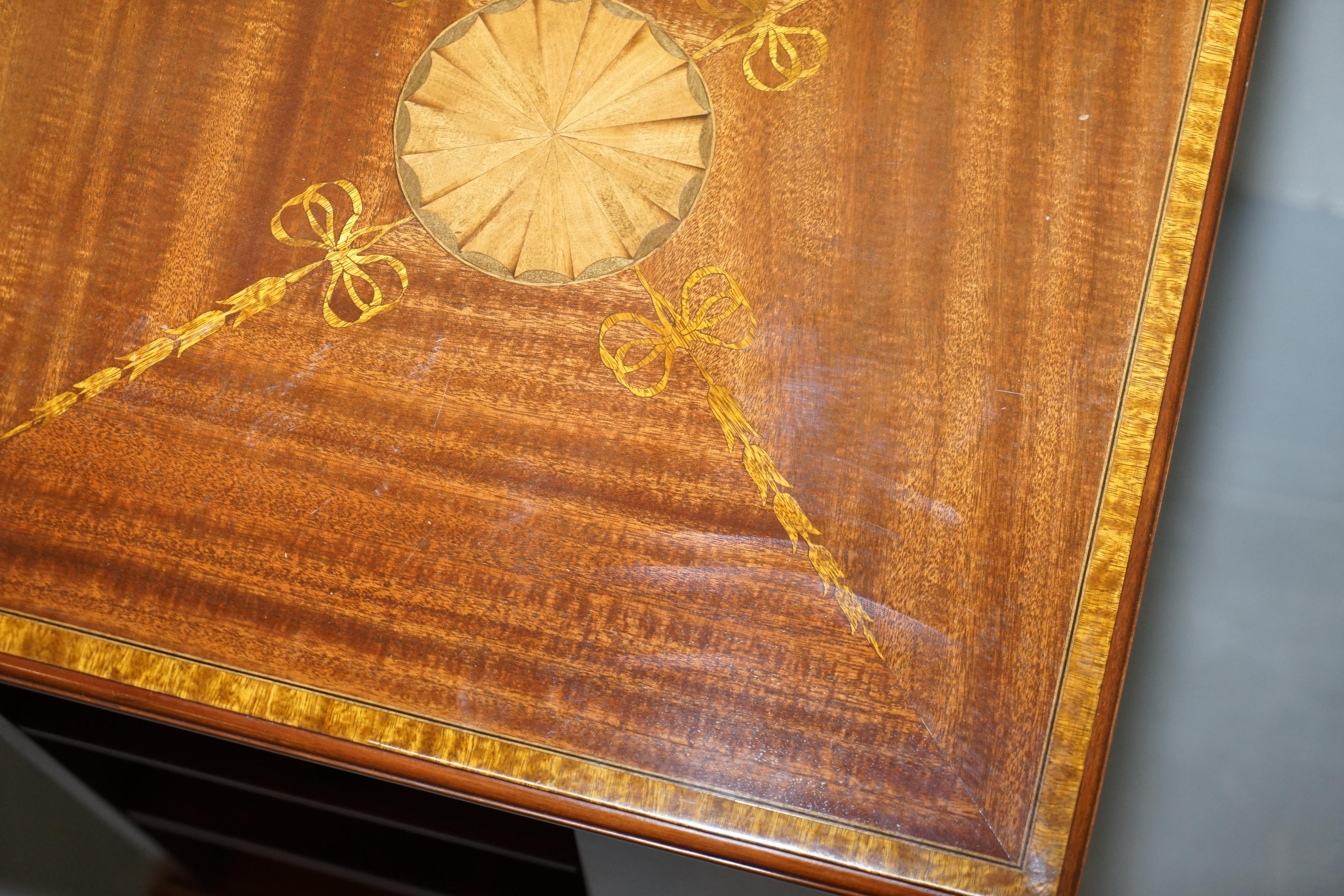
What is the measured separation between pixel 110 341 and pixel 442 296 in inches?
14.1

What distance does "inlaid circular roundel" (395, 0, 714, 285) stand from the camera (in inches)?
40.0

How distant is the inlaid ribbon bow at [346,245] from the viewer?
1.01m

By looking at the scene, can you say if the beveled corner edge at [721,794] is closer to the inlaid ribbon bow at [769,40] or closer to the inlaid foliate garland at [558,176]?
the inlaid foliate garland at [558,176]

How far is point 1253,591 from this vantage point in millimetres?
1185

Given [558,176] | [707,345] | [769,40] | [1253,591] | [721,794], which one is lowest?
[721,794]

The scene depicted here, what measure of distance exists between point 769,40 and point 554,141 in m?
0.26

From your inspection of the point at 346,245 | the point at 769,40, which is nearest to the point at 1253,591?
the point at 769,40

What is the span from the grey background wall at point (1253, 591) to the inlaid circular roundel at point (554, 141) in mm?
707

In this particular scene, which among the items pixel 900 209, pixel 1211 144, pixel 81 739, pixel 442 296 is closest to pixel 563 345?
pixel 442 296

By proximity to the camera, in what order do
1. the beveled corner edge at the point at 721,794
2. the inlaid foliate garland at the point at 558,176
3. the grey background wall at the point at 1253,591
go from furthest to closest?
the grey background wall at the point at 1253,591, the inlaid foliate garland at the point at 558,176, the beveled corner edge at the point at 721,794

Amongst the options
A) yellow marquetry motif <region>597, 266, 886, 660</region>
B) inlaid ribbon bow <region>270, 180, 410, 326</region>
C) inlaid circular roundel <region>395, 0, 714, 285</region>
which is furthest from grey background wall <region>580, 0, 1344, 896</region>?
inlaid ribbon bow <region>270, 180, 410, 326</region>

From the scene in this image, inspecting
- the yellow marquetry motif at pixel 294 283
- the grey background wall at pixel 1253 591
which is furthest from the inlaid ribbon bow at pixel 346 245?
the grey background wall at pixel 1253 591

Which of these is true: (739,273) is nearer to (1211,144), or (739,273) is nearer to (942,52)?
(942,52)

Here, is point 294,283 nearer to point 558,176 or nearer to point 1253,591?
point 558,176
